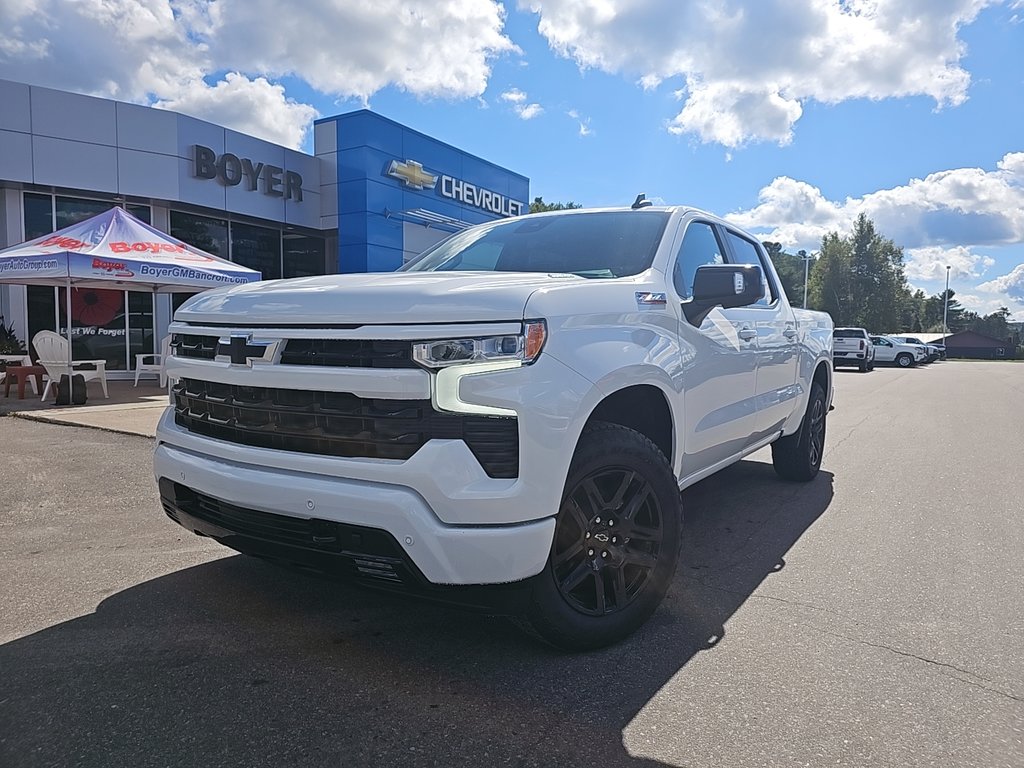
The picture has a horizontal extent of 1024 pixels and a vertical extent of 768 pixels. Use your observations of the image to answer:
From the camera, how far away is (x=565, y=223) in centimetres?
415

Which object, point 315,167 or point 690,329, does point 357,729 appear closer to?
point 690,329

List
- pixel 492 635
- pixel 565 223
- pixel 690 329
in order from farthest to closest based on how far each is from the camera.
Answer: pixel 565 223, pixel 690 329, pixel 492 635

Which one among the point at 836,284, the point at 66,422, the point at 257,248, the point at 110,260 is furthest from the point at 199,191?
the point at 836,284

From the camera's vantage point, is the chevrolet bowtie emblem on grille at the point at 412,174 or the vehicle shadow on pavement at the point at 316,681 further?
the chevrolet bowtie emblem on grille at the point at 412,174

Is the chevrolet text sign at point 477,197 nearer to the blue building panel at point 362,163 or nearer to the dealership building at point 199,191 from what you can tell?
the dealership building at point 199,191

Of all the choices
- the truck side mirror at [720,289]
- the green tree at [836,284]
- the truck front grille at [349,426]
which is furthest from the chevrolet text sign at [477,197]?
the green tree at [836,284]

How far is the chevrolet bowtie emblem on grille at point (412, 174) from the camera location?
63.0 ft

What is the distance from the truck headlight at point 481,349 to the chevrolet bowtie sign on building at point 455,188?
17.7 m

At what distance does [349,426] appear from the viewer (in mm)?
2480

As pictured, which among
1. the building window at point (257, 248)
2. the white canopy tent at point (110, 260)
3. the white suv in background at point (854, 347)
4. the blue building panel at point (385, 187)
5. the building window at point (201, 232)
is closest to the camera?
the white canopy tent at point (110, 260)

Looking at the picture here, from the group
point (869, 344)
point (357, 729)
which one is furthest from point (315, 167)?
point (869, 344)

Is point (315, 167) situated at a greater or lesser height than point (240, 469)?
greater

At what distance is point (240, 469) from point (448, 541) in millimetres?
886

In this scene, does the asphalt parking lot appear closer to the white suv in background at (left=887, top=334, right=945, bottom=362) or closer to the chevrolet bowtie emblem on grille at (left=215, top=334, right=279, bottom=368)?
the chevrolet bowtie emblem on grille at (left=215, top=334, right=279, bottom=368)
